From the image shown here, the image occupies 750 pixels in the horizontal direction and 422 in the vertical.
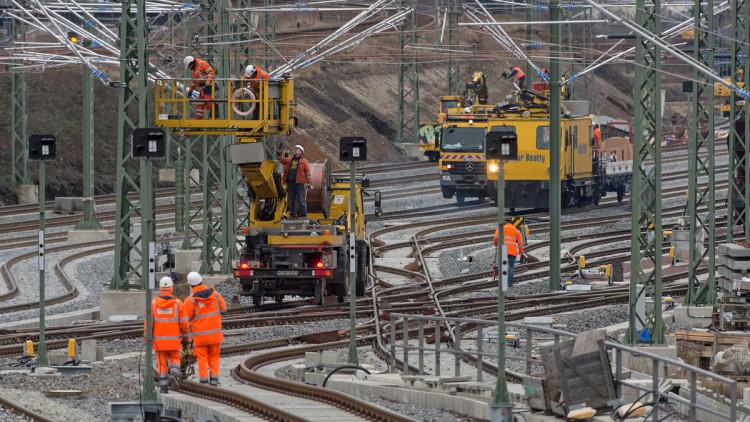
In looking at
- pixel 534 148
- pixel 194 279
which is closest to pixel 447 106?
pixel 534 148

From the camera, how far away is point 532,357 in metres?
22.1

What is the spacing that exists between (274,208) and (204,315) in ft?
35.7

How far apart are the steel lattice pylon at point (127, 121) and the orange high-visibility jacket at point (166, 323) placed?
25.3ft

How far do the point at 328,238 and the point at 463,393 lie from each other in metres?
11.8

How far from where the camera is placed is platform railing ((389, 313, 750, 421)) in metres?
14.9

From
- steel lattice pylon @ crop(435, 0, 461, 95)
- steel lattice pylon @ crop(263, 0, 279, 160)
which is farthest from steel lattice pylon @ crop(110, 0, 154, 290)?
steel lattice pylon @ crop(435, 0, 461, 95)

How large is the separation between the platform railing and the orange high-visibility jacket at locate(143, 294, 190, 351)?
10.8 ft

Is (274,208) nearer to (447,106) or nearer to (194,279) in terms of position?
(194,279)

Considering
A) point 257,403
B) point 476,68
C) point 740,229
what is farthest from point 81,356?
point 476,68

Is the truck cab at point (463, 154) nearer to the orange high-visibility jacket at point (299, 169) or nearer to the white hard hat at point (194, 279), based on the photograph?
the orange high-visibility jacket at point (299, 169)

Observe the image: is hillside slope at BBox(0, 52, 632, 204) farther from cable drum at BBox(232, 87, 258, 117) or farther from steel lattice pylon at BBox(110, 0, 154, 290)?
cable drum at BBox(232, 87, 258, 117)

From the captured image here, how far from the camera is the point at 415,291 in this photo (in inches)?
1330

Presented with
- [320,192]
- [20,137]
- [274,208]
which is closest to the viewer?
[274,208]

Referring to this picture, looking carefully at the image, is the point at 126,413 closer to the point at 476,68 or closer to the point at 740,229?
the point at 740,229
